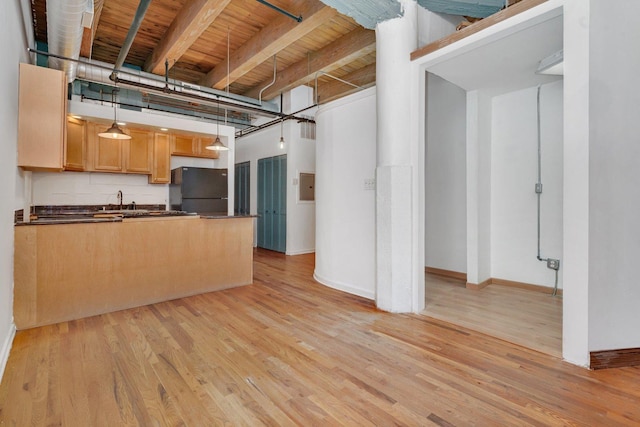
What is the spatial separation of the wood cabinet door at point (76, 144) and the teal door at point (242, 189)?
12.0 ft

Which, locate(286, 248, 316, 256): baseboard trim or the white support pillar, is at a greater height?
the white support pillar

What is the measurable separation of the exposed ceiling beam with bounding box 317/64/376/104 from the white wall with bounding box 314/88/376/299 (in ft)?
5.77

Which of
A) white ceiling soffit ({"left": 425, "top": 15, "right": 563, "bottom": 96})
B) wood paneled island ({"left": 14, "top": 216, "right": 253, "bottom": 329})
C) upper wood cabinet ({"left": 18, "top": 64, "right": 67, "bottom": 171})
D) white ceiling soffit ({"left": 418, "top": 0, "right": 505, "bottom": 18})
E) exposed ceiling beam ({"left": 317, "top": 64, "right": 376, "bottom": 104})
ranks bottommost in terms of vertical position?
wood paneled island ({"left": 14, "top": 216, "right": 253, "bottom": 329})

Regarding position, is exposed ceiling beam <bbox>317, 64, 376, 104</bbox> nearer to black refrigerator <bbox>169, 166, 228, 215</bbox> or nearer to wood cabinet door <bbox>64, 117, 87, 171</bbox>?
black refrigerator <bbox>169, 166, 228, 215</bbox>

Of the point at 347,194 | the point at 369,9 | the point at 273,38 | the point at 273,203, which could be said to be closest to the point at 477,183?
the point at 347,194

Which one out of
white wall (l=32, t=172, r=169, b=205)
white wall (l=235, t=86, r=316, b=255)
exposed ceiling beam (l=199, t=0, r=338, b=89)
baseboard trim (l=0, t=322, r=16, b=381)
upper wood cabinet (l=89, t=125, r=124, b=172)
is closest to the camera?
baseboard trim (l=0, t=322, r=16, b=381)

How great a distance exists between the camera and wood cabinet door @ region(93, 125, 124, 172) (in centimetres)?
500

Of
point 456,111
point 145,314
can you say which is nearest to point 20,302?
point 145,314

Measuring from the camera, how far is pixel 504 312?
3281mm

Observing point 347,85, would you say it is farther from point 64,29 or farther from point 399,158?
point 64,29

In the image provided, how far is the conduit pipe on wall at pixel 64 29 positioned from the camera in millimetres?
2693

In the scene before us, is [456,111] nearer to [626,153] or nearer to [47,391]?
[626,153]

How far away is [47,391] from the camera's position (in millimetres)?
1886

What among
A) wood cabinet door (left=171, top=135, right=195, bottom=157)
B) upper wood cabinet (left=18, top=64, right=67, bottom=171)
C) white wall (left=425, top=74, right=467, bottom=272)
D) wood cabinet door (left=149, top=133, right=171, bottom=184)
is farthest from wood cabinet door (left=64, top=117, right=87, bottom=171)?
white wall (left=425, top=74, right=467, bottom=272)
